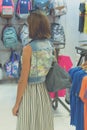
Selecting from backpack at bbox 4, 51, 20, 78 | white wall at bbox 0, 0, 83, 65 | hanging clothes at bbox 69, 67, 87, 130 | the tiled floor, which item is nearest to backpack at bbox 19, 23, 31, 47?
backpack at bbox 4, 51, 20, 78

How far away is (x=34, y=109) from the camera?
92.5 inches

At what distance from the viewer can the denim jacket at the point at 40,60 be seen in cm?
222

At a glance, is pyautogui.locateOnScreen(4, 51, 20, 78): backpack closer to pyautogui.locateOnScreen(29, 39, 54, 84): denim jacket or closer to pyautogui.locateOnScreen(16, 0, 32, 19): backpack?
pyautogui.locateOnScreen(16, 0, 32, 19): backpack

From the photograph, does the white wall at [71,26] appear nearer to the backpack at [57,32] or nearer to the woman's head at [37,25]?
the backpack at [57,32]

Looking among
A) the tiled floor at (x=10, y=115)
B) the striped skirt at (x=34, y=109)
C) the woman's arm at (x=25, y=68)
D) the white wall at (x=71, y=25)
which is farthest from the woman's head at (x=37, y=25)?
the white wall at (x=71, y=25)

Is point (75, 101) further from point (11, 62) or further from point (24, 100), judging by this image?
point (11, 62)

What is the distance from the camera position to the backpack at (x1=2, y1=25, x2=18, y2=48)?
490 cm

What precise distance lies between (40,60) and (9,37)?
2.73m

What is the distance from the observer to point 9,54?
5.47 metres

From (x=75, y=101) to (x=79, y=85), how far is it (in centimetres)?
20

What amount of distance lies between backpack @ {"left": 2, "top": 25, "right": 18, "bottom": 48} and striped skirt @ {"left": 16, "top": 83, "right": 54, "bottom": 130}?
2672 millimetres

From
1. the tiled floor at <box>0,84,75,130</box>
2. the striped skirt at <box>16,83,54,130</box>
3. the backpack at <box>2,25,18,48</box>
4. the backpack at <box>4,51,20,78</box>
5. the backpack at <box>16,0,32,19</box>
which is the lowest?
the tiled floor at <box>0,84,75,130</box>

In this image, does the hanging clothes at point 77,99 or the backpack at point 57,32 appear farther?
the backpack at point 57,32

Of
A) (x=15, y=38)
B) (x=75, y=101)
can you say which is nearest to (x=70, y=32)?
(x=15, y=38)
